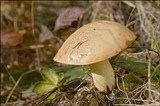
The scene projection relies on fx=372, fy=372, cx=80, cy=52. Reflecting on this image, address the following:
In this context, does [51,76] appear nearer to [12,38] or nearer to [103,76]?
[103,76]

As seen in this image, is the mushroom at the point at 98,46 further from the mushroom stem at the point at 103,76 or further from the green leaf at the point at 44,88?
the green leaf at the point at 44,88

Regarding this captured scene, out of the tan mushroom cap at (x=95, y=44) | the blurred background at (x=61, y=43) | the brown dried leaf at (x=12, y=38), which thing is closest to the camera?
the tan mushroom cap at (x=95, y=44)

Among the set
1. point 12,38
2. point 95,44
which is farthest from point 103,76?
point 12,38

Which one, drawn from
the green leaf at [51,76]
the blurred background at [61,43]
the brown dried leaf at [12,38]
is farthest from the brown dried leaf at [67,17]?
the green leaf at [51,76]

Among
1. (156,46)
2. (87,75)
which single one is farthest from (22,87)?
(156,46)

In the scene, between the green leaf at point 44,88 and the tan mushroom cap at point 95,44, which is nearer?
the tan mushroom cap at point 95,44

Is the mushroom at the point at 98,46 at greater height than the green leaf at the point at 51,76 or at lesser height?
Answer: greater

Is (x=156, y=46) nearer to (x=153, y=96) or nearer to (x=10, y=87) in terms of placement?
(x=153, y=96)
